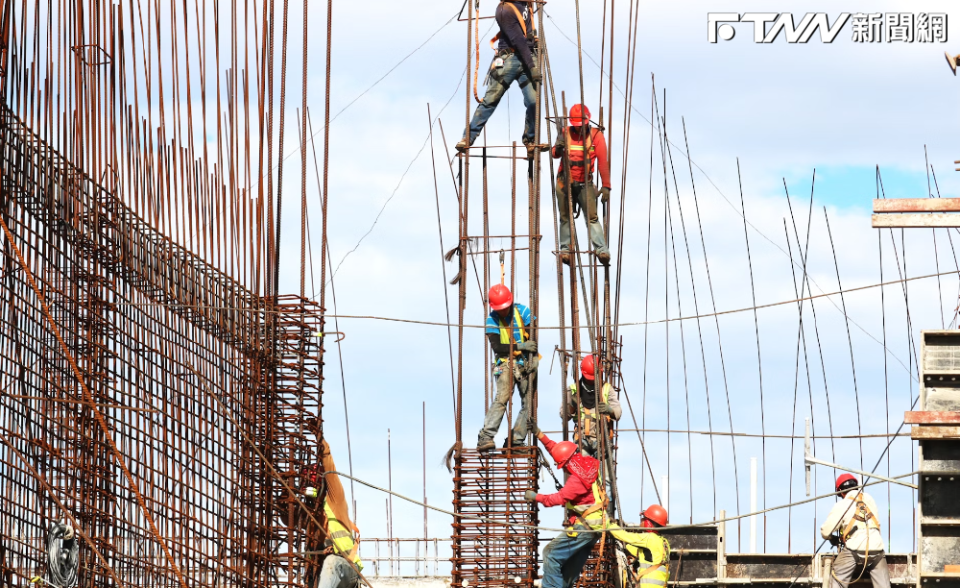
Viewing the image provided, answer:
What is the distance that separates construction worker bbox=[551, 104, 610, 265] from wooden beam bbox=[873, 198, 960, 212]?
5.74m

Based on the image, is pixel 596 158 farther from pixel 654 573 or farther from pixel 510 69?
pixel 654 573

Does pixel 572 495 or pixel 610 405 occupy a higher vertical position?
pixel 610 405

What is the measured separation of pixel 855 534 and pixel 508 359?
408 centimetres

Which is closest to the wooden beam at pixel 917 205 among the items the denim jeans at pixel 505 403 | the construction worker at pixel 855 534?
the construction worker at pixel 855 534

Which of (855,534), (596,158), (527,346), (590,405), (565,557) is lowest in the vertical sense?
(565,557)

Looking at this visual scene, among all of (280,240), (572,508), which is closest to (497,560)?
(572,508)

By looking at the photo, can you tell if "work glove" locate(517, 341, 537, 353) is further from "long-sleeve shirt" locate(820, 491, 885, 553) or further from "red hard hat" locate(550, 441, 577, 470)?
"long-sleeve shirt" locate(820, 491, 885, 553)

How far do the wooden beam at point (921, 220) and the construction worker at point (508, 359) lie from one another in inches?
189

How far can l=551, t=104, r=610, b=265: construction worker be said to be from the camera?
1928cm

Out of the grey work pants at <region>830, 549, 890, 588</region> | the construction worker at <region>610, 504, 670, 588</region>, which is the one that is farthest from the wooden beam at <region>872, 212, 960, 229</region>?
the construction worker at <region>610, 504, 670, 588</region>

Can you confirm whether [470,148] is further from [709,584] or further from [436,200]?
[709,584]

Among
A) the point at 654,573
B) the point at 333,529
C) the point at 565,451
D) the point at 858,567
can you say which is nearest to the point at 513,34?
the point at 565,451

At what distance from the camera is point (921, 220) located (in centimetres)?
1373

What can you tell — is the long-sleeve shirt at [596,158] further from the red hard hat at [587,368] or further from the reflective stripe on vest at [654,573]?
the reflective stripe on vest at [654,573]
